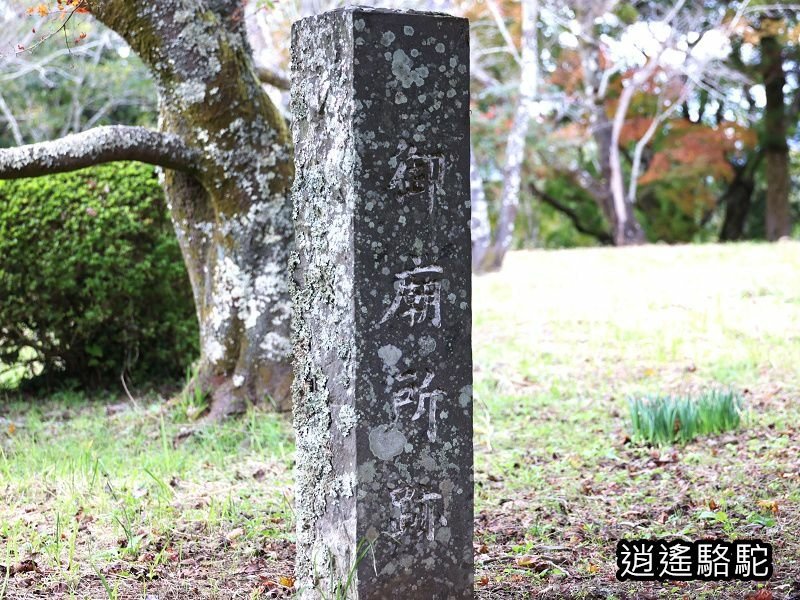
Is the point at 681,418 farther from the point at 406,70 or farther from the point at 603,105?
the point at 603,105

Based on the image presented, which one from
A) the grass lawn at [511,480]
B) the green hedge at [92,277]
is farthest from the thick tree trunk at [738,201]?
the green hedge at [92,277]

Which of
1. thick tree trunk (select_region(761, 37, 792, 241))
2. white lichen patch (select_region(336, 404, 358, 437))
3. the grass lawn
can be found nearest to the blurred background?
Answer: thick tree trunk (select_region(761, 37, 792, 241))

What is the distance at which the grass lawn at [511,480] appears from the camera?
321 cm

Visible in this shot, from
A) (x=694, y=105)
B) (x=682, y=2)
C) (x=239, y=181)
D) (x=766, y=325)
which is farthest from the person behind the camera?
(x=694, y=105)

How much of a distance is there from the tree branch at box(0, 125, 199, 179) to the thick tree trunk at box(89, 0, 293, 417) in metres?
0.19

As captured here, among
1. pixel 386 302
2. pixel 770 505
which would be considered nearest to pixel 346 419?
pixel 386 302

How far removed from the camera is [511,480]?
4.27 m

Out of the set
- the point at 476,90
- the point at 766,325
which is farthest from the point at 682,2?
the point at 766,325

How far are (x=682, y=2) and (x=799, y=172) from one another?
9.50 m

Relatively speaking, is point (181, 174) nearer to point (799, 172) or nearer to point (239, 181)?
point (239, 181)

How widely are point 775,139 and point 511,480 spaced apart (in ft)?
52.6

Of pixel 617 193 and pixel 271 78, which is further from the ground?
pixel 271 78

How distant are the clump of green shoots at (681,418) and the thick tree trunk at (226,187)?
2003 mm

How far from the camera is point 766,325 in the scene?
726 cm
